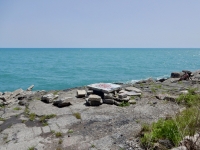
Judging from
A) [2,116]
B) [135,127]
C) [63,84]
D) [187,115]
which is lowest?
[63,84]

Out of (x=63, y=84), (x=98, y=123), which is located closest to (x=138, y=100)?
(x=98, y=123)

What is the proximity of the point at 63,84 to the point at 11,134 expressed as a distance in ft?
71.1

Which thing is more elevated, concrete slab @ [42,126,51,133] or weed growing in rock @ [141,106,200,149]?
weed growing in rock @ [141,106,200,149]

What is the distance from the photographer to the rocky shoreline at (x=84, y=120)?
18.5 ft

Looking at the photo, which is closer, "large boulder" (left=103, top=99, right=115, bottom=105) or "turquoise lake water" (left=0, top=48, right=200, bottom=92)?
"large boulder" (left=103, top=99, right=115, bottom=105)

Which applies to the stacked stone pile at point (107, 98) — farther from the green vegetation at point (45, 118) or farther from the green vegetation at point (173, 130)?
the green vegetation at point (173, 130)

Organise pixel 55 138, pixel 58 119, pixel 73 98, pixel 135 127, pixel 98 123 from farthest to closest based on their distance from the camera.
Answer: pixel 73 98, pixel 58 119, pixel 98 123, pixel 135 127, pixel 55 138

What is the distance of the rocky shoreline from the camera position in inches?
223

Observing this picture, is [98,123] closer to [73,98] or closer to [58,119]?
[58,119]

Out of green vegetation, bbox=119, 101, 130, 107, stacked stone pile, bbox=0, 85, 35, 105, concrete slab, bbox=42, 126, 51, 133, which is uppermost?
green vegetation, bbox=119, 101, 130, 107

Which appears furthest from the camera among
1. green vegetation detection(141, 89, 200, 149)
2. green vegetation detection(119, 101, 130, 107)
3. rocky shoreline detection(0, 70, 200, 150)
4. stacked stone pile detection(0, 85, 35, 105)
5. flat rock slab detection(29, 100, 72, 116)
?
stacked stone pile detection(0, 85, 35, 105)

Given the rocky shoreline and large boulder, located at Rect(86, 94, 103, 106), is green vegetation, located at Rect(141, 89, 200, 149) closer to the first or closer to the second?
the rocky shoreline

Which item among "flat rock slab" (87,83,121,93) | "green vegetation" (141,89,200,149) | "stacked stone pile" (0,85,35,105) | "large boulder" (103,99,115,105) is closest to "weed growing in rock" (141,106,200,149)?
"green vegetation" (141,89,200,149)

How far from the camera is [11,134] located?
6492 millimetres
